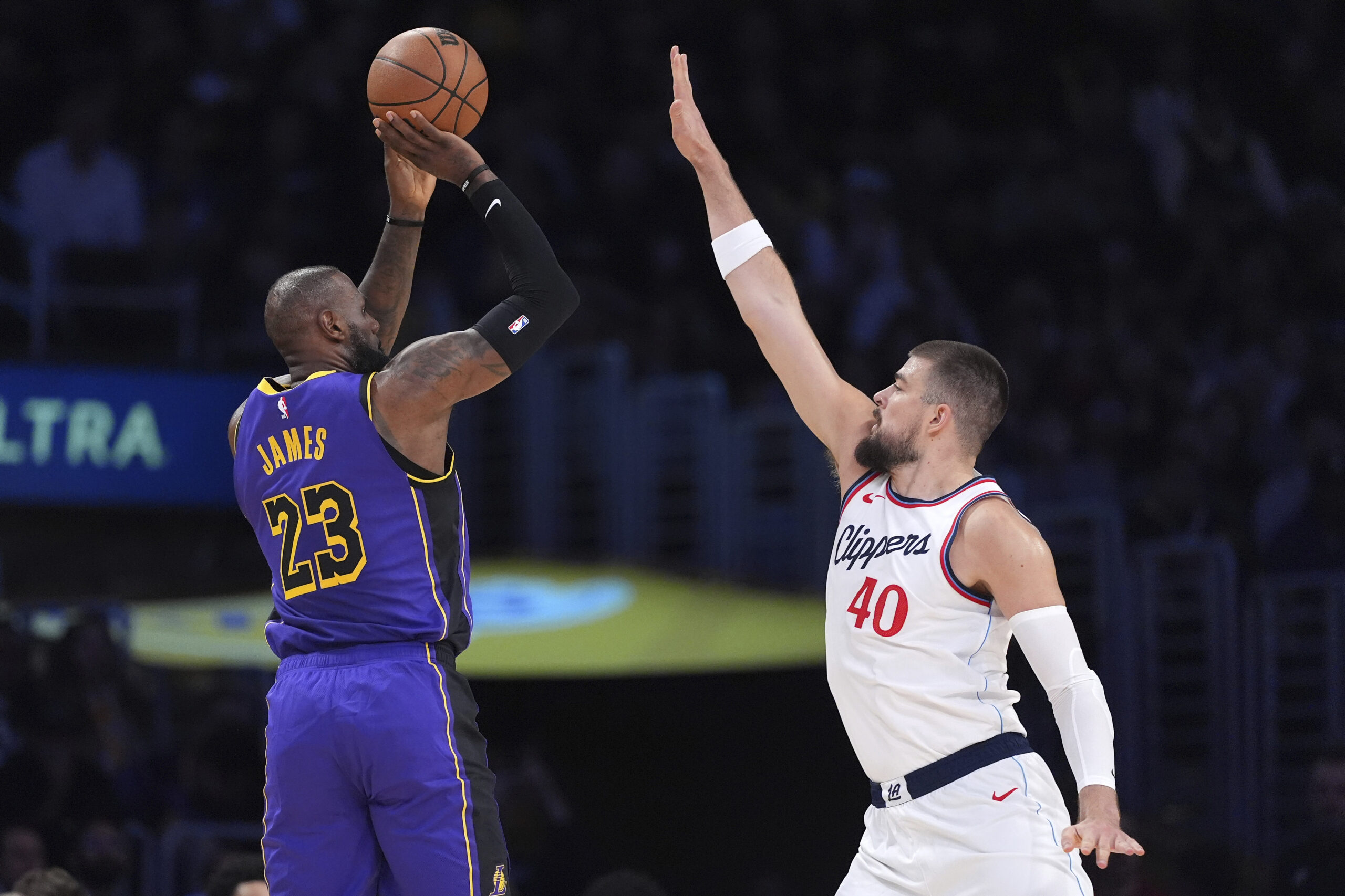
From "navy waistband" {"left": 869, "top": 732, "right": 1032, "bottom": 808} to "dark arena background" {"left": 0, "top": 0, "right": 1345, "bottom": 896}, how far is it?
146 centimetres

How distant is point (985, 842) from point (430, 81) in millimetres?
2600

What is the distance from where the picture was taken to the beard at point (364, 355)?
4672mm

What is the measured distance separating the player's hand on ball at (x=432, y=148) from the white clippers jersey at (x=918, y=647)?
1496 millimetres

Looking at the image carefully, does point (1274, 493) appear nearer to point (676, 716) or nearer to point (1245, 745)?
point (1245, 745)

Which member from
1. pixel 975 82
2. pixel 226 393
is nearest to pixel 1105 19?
pixel 975 82

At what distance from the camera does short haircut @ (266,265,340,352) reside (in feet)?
15.1

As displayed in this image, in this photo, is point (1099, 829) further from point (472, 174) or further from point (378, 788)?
point (472, 174)

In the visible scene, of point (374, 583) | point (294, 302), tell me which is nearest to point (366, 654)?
point (374, 583)

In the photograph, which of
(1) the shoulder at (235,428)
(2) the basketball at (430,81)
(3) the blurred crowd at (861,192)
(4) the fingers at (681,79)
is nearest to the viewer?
(1) the shoulder at (235,428)

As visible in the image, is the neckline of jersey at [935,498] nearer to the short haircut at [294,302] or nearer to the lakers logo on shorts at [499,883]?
the lakers logo on shorts at [499,883]

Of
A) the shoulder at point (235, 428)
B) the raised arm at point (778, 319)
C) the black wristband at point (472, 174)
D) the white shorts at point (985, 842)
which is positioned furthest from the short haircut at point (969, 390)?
the shoulder at point (235, 428)

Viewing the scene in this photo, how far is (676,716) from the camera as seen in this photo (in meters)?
8.64

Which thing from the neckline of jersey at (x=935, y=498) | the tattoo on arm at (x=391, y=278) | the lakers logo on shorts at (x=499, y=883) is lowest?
the lakers logo on shorts at (x=499, y=883)

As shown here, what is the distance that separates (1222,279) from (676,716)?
240 inches
